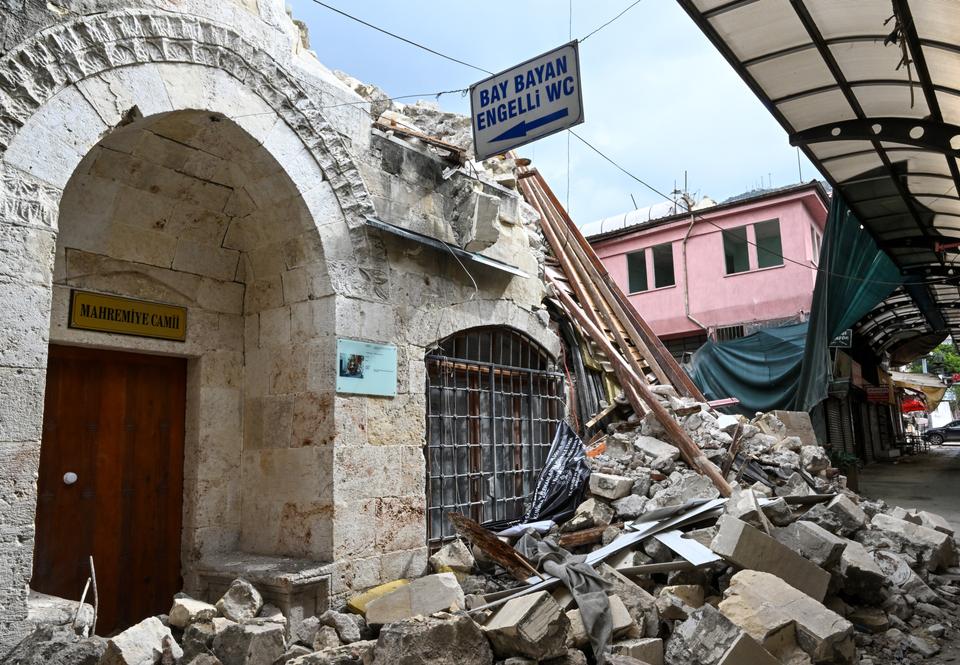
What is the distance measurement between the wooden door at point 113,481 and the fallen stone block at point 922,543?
6.48 meters

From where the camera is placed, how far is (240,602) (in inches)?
170

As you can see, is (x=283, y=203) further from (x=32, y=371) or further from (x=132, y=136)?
(x=32, y=371)

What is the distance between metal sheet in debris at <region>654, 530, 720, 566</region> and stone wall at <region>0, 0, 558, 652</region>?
2.00 metres

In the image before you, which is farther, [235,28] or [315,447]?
[315,447]

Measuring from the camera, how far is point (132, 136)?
14.8ft

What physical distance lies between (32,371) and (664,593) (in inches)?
162

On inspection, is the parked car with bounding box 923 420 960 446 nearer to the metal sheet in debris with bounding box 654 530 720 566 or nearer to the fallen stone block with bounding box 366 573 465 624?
the metal sheet in debris with bounding box 654 530 720 566

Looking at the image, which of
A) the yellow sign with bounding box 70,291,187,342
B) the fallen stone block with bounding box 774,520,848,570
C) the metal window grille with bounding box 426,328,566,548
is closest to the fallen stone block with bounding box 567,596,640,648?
the fallen stone block with bounding box 774,520,848,570

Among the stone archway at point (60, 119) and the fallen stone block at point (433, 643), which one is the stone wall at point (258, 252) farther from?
the fallen stone block at point (433, 643)

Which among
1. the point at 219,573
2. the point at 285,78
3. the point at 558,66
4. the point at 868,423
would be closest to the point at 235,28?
the point at 285,78

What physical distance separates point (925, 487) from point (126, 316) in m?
14.6

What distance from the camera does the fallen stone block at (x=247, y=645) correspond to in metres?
3.66

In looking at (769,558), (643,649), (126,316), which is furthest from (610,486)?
(126,316)

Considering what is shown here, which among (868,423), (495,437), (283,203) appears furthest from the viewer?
(868,423)
